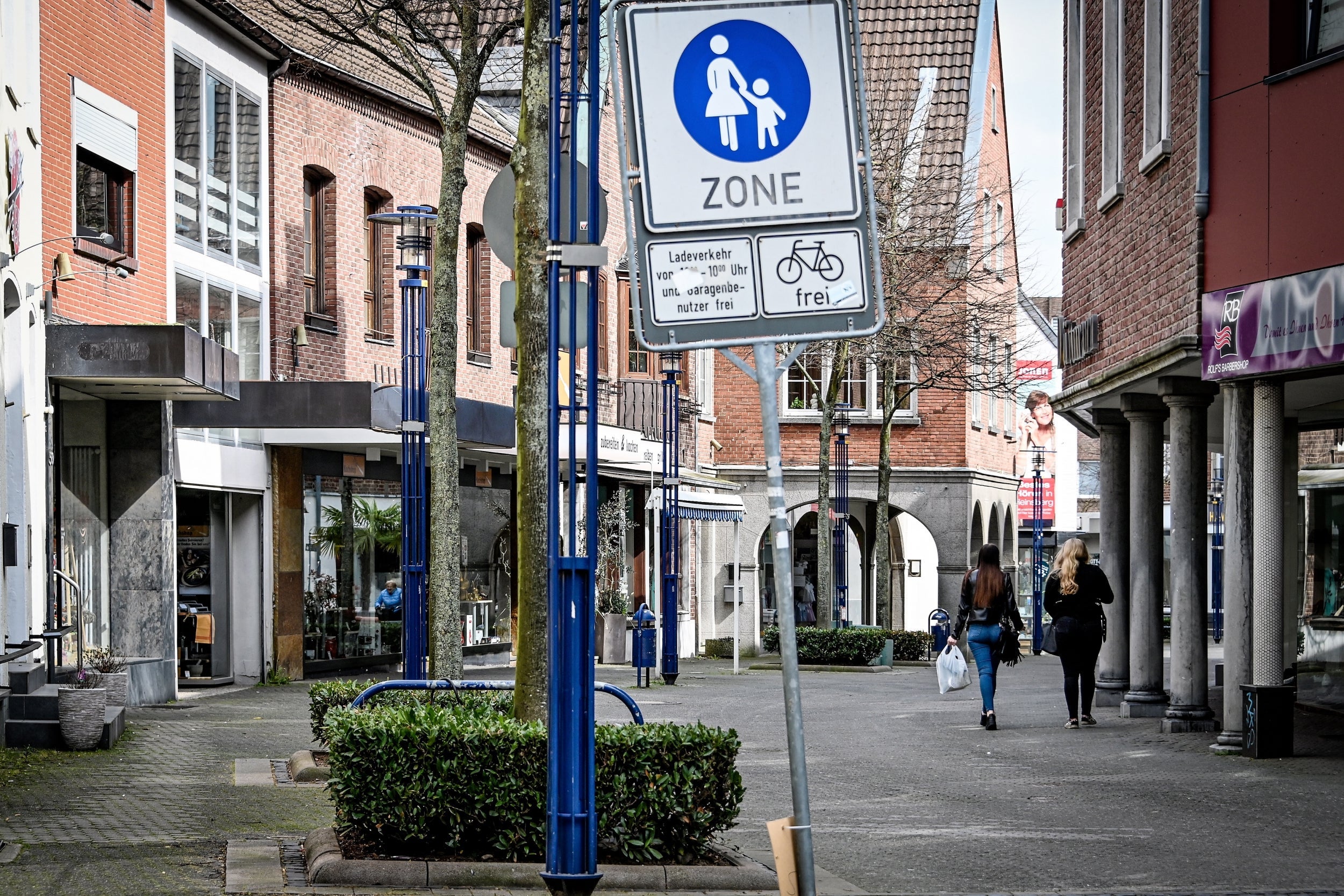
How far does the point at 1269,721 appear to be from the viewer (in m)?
13.4

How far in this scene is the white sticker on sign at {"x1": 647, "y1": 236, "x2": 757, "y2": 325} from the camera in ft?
16.8

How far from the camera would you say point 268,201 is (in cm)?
2306

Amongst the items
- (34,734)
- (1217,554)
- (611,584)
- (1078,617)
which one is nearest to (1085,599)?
(1078,617)

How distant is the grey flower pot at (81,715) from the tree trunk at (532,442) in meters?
6.00

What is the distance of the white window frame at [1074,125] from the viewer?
750 inches

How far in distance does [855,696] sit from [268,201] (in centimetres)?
973

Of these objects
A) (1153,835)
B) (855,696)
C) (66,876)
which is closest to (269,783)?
(66,876)

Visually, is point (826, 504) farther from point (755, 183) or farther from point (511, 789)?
point (755, 183)

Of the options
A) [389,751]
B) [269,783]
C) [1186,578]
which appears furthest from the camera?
[1186,578]

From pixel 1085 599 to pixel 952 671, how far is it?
5.90 ft

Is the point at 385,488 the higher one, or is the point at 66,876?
the point at 385,488

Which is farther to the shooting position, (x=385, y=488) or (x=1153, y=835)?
(x=385, y=488)

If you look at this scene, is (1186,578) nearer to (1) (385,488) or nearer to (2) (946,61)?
(1) (385,488)

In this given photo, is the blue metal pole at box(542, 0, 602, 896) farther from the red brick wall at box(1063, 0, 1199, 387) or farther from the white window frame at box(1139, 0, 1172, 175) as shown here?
the white window frame at box(1139, 0, 1172, 175)
